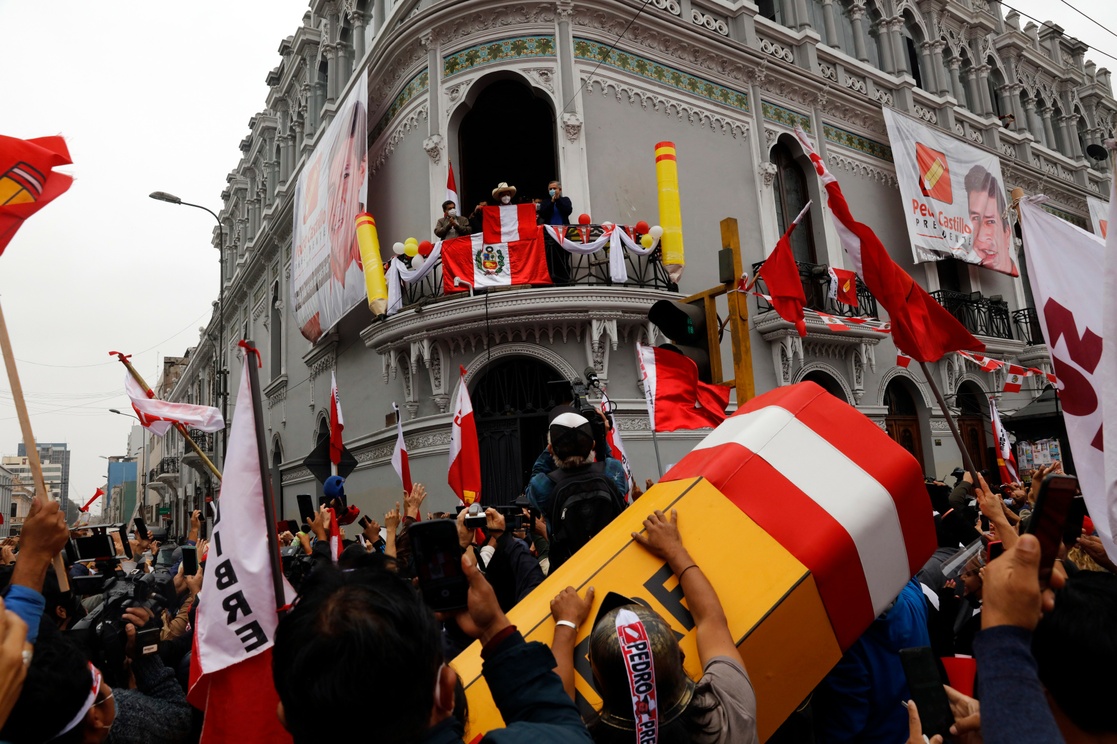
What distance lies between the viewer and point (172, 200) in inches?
739

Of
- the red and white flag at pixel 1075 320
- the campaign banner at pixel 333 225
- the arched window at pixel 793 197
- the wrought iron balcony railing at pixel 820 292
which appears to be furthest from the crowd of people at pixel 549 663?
the arched window at pixel 793 197

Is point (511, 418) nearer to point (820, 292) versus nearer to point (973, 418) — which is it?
point (820, 292)

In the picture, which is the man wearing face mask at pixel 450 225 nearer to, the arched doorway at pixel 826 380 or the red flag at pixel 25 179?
the arched doorway at pixel 826 380

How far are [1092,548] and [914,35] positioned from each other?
20.1 m

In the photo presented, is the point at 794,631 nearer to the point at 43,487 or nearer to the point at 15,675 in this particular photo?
the point at 15,675

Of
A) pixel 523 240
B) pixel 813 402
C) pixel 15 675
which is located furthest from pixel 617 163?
pixel 15 675

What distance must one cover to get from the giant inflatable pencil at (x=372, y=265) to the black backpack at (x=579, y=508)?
9.36 metres

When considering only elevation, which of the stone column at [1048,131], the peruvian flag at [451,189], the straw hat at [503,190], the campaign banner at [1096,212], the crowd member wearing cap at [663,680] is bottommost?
the crowd member wearing cap at [663,680]

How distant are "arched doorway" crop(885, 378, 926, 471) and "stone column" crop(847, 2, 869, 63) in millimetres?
7788

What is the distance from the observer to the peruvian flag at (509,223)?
11.2 meters

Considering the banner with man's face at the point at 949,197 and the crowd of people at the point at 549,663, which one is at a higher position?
the banner with man's face at the point at 949,197

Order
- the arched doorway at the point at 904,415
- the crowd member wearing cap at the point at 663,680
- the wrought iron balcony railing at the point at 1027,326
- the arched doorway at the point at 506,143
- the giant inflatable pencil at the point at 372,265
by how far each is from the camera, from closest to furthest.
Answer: the crowd member wearing cap at the point at 663,680, the giant inflatable pencil at the point at 372,265, the arched doorway at the point at 506,143, the arched doorway at the point at 904,415, the wrought iron balcony railing at the point at 1027,326

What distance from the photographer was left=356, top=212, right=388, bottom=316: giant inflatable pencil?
12094 mm

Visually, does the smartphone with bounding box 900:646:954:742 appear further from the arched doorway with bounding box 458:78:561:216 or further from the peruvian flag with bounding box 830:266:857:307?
the peruvian flag with bounding box 830:266:857:307
